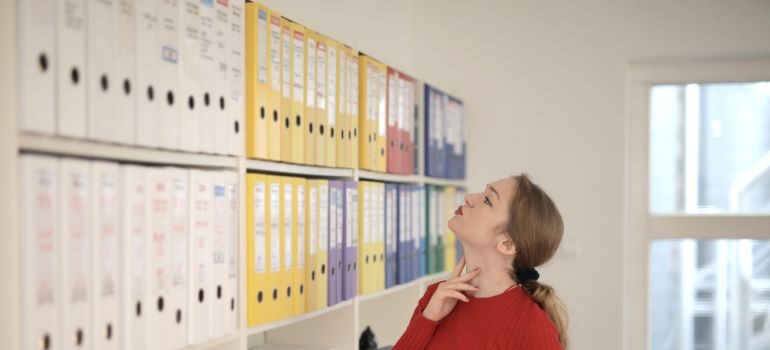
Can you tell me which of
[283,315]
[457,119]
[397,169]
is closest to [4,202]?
[283,315]

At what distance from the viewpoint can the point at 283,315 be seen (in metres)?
2.33

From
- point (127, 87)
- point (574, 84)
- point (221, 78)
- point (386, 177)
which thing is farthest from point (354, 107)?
point (574, 84)

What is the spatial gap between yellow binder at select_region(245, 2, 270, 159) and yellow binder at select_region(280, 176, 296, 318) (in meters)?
0.17

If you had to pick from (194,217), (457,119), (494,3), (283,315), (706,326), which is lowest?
(706,326)

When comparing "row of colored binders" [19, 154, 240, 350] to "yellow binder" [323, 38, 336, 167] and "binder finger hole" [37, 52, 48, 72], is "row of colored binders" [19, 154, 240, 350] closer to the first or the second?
"binder finger hole" [37, 52, 48, 72]

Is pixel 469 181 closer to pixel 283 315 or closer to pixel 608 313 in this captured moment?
pixel 608 313

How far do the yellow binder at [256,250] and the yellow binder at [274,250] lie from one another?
23 millimetres

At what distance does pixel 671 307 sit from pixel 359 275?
2.13 meters

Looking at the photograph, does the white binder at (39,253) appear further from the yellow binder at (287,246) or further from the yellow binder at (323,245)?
the yellow binder at (323,245)

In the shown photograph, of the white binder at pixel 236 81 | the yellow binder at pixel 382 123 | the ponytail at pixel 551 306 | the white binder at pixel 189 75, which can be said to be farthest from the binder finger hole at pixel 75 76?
the yellow binder at pixel 382 123

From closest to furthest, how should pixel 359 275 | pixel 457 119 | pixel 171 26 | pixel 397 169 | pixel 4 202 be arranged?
pixel 4 202 < pixel 171 26 < pixel 359 275 < pixel 397 169 < pixel 457 119

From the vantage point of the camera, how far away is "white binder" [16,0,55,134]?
1.38 meters

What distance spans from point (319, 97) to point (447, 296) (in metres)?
0.72

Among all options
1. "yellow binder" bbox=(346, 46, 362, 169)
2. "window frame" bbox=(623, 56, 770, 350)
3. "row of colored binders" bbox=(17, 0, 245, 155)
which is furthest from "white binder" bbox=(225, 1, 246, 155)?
"window frame" bbox=(623, 56, 770, 350)
